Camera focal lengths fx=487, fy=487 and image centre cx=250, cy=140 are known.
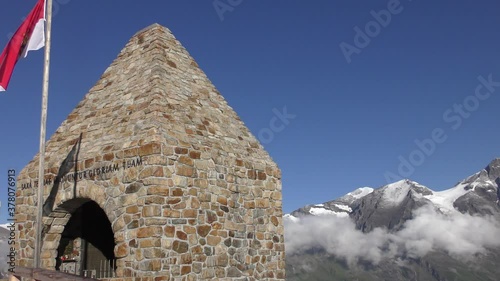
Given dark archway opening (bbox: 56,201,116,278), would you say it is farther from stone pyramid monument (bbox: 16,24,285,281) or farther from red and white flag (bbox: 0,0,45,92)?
red and white flag (bbox: 0,0,45,92)

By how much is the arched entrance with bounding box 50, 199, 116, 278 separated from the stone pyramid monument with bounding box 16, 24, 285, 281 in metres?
0.03

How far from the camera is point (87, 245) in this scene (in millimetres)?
13656

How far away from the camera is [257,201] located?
12852mm

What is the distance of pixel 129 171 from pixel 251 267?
3.97 meters

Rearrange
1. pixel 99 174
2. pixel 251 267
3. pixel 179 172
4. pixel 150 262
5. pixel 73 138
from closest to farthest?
pixel 150 262, pixel 179 172, pixel 99 174, pixel 251 267, pixel 73 138

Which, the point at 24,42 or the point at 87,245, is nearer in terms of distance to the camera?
the point at 24,42

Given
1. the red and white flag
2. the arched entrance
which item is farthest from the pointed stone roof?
the red and white flag

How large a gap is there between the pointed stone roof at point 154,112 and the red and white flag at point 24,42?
2411 mm

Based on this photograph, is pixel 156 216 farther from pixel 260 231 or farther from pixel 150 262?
pixel 260 231

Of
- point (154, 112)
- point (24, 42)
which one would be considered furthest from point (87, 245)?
point (24, 42)

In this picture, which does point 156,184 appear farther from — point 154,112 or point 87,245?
point 87,245

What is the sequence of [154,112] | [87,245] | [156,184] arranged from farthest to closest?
[87,245] < [154,112] < [156,184]

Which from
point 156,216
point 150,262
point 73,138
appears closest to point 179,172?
point 156,216

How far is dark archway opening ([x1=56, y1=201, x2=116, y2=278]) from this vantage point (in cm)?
1318
